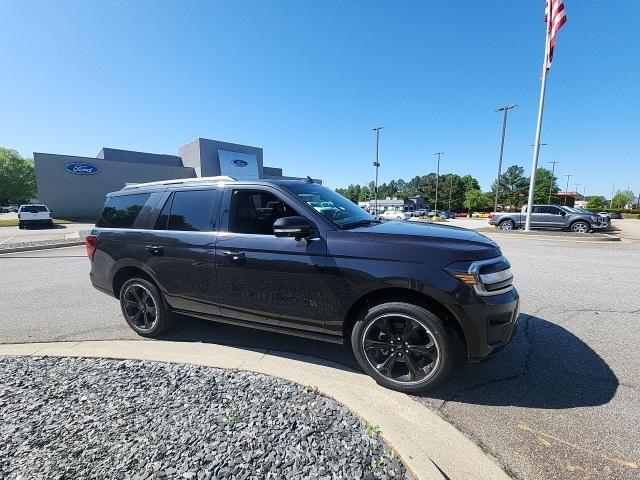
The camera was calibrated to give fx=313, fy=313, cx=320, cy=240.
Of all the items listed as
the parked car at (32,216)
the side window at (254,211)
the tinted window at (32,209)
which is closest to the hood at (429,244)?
the side window at (254,211)

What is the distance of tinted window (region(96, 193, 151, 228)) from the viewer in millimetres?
3961

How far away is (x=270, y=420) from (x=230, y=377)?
2.46 ft

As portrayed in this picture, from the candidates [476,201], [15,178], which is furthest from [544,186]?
[15,178]

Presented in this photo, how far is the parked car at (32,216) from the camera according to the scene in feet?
71.3

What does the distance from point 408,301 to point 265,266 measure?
1.36m

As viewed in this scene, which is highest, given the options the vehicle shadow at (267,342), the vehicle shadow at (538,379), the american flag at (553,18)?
the american flag at (553,18)

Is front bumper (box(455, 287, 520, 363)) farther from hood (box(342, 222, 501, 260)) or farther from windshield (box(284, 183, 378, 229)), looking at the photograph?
windshield (box(284, 183, 378, 229))

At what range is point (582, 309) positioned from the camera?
4.57 metres

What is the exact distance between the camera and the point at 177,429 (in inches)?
85.7

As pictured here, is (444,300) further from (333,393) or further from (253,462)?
(253,462)

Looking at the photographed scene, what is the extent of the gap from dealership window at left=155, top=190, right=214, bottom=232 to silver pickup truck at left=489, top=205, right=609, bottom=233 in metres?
20.1

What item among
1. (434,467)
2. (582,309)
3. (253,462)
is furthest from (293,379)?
(582,309)

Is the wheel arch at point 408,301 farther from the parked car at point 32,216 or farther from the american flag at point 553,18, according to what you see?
the parked car at point 32,216

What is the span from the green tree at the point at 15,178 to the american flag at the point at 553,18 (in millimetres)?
79972
